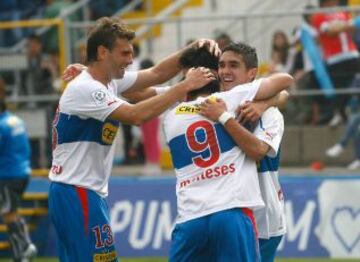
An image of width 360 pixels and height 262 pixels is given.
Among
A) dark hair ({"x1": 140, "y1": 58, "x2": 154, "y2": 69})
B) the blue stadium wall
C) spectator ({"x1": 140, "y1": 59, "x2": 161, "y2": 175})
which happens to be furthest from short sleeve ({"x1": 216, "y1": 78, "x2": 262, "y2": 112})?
dark hair ({"x1": 140, "y1": 58, "x2": 154, "y2": 69})

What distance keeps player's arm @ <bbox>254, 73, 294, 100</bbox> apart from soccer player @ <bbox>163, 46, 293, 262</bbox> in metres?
0.12

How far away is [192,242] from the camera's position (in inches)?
294

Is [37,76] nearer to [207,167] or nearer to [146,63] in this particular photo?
[146,63]

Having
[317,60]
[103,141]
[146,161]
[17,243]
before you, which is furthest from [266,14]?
[103,141]

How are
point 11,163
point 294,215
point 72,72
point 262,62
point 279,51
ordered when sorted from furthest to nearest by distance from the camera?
point 262,62, point 279,51, point 11,163, point 294,215, point 72,72

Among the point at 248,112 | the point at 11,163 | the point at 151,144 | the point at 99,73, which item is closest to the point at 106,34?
the point at 99,73

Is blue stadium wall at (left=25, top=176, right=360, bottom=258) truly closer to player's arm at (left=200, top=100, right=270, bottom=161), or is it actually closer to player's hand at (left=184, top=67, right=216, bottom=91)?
player's arm at (left=200, top=100, right=270, bottom=161)

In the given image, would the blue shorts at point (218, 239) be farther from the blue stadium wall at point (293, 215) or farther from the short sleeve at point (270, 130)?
the blue stadium wall at point (293, 215)

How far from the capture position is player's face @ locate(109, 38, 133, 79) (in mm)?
8227

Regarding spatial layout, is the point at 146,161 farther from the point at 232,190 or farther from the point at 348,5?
the point at 232,190

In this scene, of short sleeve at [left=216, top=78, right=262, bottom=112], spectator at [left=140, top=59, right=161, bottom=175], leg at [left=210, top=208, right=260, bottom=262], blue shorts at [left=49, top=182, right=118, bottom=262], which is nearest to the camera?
leg at [left=210, top=208, right=260, bottom=262]

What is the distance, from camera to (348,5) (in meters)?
15.8

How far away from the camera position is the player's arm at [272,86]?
7785 mm

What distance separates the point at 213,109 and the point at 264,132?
495mm
